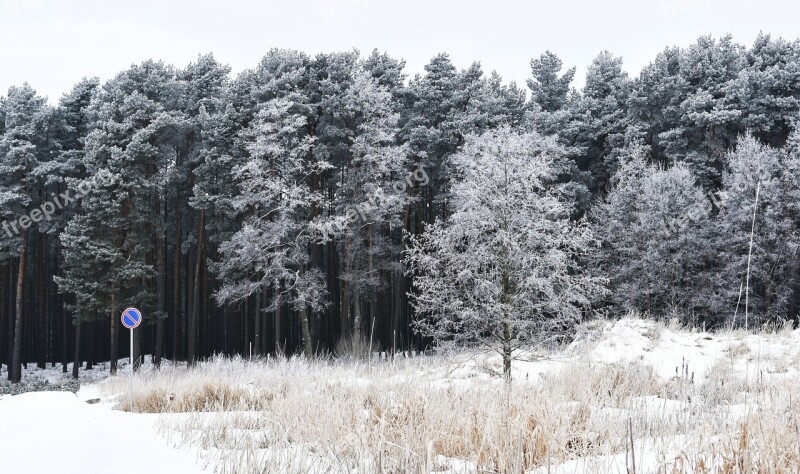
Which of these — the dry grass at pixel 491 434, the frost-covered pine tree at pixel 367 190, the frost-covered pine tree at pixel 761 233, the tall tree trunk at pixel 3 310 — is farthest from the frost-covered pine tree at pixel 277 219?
the tall tree trunk at pixel 3 310

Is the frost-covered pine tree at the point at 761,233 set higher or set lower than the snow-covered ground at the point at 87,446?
higher

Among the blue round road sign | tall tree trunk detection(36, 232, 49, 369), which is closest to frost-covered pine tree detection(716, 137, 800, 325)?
the blue round road sign

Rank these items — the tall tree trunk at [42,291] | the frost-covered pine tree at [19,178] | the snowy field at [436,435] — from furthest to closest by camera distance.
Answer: the tall tree trunk at [42,291]
the frost-covered pine tree at [19,178]
the snowy field at [436,435]

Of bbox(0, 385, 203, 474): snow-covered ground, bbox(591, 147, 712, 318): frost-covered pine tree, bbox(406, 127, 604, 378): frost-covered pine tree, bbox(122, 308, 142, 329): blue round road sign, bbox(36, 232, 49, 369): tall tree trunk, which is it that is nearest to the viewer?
bbox(0, 385, 203, 474): snow-covered ground

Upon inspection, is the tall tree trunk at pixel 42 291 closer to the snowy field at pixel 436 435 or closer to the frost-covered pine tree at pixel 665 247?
the snowy field at pixel 436 435

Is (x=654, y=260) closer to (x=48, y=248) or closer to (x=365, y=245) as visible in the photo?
(x=365, y=245)

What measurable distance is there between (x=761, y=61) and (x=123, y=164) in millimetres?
34815

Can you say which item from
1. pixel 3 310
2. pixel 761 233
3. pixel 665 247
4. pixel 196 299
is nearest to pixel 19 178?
pixel 3 310

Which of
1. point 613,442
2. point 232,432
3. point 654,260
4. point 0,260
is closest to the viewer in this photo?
point 613,442

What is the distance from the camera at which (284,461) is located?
421 centimetres

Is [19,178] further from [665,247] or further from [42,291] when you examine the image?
[665,247]

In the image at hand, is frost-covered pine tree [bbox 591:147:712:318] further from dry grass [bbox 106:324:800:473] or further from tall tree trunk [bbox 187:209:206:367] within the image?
dry grass [bbox 106:324:800:473]

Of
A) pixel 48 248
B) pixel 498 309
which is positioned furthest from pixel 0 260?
pixel 498 309

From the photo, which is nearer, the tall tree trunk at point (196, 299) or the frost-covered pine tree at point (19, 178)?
the tall tree trunk at point (196, 299)
